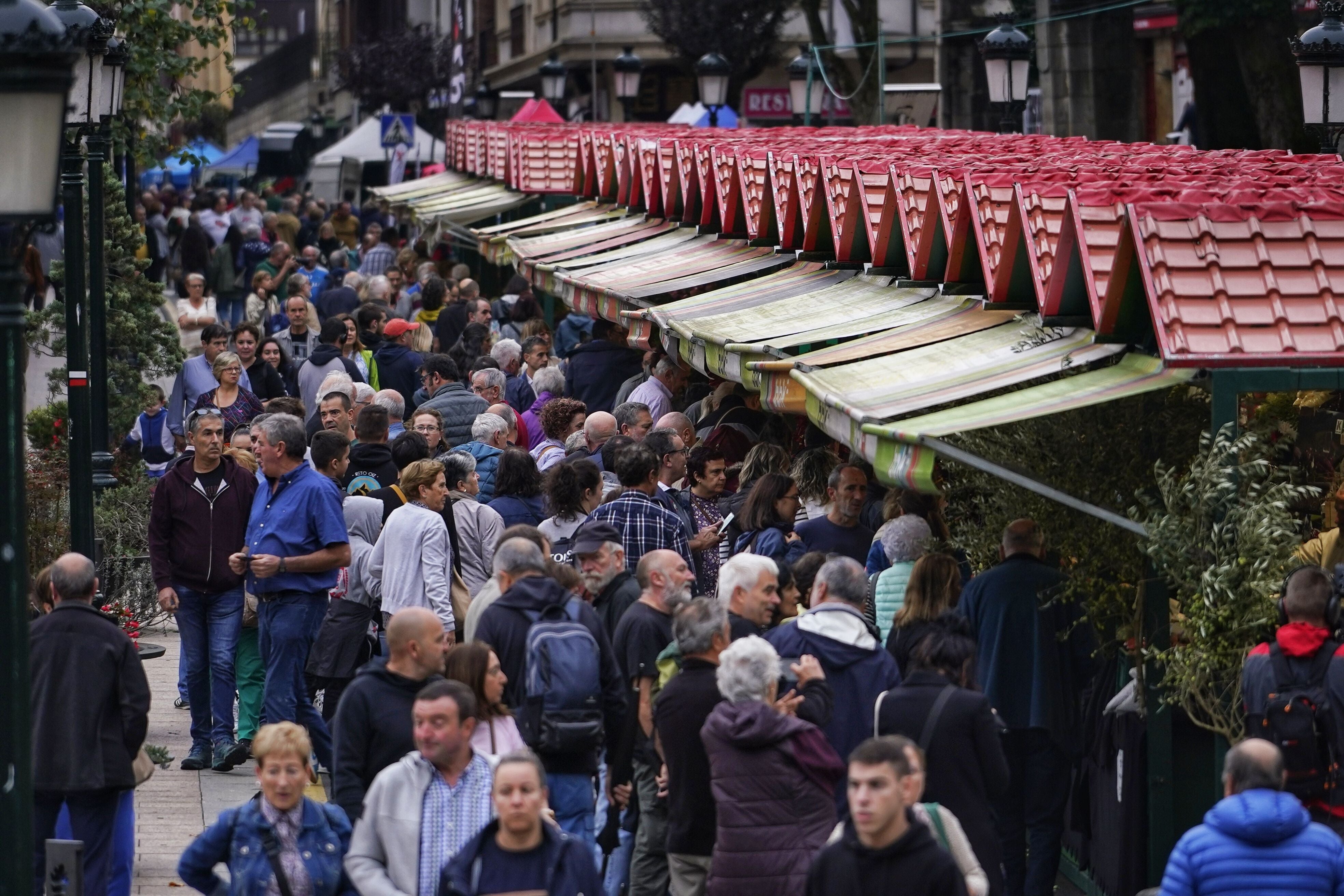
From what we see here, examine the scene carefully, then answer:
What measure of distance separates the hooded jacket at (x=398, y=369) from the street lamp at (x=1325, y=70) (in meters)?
6.68

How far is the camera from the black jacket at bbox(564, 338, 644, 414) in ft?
54.1

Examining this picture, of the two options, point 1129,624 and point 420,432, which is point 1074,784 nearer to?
point 1129,624

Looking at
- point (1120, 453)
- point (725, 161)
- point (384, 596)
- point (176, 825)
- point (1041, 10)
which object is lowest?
point (176, 825)

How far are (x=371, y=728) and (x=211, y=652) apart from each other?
11.9 ft

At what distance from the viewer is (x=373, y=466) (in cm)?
1126

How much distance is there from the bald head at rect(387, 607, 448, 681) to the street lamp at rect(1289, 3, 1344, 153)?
9334 mm

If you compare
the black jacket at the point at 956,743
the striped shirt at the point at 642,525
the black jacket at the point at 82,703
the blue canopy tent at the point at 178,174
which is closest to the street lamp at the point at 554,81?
the blue canopy tent at the point at 178,174

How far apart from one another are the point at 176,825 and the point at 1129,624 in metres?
4.19

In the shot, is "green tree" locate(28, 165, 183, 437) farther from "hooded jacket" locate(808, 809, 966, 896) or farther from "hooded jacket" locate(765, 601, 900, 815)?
"hooded jacket" locate(808, 809, 966, 896)

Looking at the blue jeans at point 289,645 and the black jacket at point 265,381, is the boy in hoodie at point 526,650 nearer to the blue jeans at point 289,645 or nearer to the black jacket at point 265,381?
the blue jeans at point 289,645

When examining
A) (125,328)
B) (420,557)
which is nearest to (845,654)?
(420,557)

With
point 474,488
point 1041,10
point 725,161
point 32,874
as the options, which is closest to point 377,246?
point 1041,10

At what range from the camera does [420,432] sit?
11.3 m

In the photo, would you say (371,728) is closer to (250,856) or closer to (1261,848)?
(250,856)
